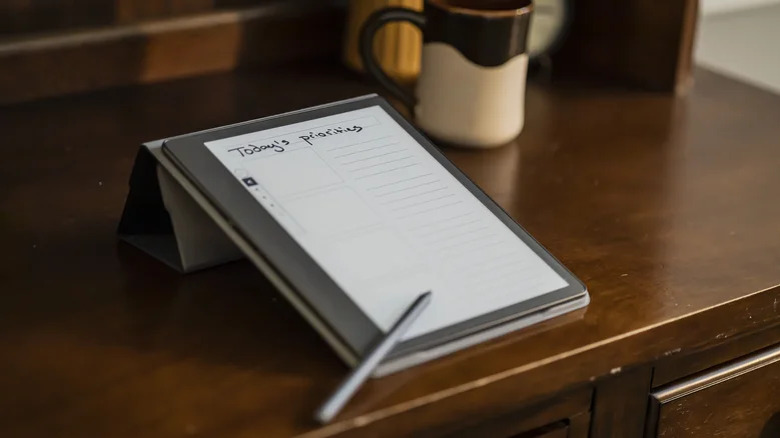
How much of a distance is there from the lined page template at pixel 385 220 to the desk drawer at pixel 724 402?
0.44 ft

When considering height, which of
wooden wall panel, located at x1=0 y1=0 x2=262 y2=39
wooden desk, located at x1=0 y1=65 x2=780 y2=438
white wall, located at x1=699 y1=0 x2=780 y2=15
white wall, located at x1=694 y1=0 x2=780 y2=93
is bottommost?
white wall, located at x1=694 y1=0 x2=780 y2=93

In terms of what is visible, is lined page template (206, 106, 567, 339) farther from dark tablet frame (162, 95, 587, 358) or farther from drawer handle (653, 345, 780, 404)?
drawer handle (653, 345, 780, 404)

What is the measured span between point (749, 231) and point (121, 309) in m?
0.47

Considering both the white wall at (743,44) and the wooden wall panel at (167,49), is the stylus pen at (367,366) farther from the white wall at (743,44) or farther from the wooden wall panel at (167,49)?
the white wall at (743,44)

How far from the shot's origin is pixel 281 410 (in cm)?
60

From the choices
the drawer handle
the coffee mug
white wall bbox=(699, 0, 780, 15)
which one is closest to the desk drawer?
the drawer handle

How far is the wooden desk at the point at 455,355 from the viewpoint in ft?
2.00

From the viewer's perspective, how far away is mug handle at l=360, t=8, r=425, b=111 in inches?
36.4

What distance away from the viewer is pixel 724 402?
2.55 feet

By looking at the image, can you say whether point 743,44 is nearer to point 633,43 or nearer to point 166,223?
point 633,43

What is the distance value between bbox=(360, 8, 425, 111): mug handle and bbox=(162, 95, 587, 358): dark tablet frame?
8.3 inches

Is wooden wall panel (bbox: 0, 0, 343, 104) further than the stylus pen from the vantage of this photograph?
Yes

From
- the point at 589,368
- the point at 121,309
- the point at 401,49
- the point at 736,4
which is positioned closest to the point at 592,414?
the point at 589,368

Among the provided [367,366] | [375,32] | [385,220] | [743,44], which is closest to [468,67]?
[375,32]
